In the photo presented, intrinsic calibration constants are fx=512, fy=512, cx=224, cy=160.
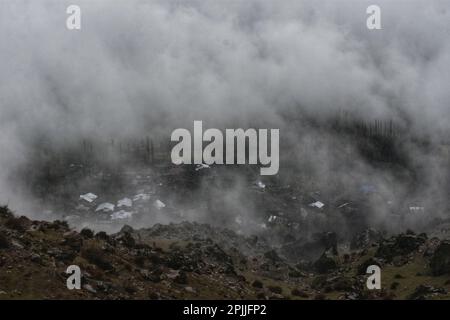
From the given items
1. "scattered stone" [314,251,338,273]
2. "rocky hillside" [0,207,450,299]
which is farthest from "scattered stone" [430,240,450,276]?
"scattered stone" [314,251,338,273]

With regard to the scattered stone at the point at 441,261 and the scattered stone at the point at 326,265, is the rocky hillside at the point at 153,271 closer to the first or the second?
the scattered stone at the point at 441,261

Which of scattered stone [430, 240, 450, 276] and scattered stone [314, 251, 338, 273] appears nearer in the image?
scattered stone [430, 240, 450, 276]

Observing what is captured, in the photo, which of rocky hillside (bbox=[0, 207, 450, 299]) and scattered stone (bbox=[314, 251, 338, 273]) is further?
scattered stone (bbox=[314, 251, 338, 273])

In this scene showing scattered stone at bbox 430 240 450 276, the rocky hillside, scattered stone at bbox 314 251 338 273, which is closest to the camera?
the rocky hillside

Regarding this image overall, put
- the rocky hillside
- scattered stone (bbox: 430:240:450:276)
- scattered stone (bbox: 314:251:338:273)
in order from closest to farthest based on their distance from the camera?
the rocky hillside < scattered stone (bbox: 430:240:450:276) < scattered stone (bbox: 314:251:338:273)

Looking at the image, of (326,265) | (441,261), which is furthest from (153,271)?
(326,265)

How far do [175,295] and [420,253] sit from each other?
1885 inches

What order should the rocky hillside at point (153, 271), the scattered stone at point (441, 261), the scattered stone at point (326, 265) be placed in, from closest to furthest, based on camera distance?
the rocky hillside at point (153, 271)
the scattered stone at point (441, 261)
the scattered stone at point (326, 265)

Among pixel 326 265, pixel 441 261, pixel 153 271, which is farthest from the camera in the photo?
pixel 326 265

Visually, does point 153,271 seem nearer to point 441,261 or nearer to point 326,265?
point 441,261

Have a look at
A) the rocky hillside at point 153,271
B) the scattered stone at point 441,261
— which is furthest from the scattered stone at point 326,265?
the scattered stone at point 441,261

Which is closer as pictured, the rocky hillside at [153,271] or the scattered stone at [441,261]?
the rocky hillside at [153,271]

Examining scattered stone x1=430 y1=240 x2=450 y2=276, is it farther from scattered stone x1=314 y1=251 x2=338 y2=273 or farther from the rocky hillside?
scattered stone x1=314 y1=251 x2=338 y2=273
